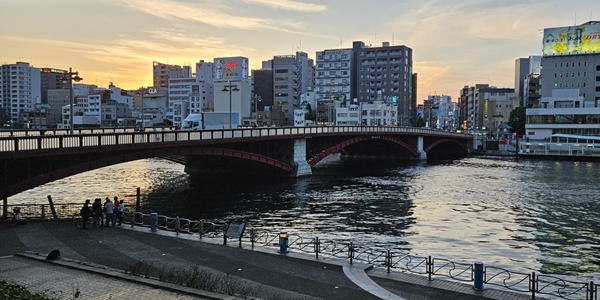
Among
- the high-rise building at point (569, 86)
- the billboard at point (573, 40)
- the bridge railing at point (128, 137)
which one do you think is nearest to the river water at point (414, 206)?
the bridge railing at point (128, 137)

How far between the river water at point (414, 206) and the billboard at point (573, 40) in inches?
3241

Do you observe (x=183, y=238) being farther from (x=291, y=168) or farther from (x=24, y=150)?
(x=291, y=168)

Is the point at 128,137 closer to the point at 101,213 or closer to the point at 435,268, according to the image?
the point at 101,213

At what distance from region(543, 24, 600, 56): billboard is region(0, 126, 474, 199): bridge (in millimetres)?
63711

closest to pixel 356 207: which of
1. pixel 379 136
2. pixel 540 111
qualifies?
pixel 379 136

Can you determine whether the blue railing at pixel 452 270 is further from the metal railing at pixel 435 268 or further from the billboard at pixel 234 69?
the billboard at pixel 234 69

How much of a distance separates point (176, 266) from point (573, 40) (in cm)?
15987

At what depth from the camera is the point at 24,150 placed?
3428 cm

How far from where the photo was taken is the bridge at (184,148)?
35.4 metres

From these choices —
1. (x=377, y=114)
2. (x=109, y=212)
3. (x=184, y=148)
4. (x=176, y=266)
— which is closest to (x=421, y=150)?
(x=377, y=114)

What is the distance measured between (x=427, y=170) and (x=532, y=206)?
4261 centimetres

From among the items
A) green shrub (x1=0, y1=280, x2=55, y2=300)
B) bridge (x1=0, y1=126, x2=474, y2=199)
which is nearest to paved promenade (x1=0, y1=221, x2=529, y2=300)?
green shrub (x1=0, y1=280, x2=55, y2=300)

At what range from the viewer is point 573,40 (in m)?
149

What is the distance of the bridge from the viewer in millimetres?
35375
